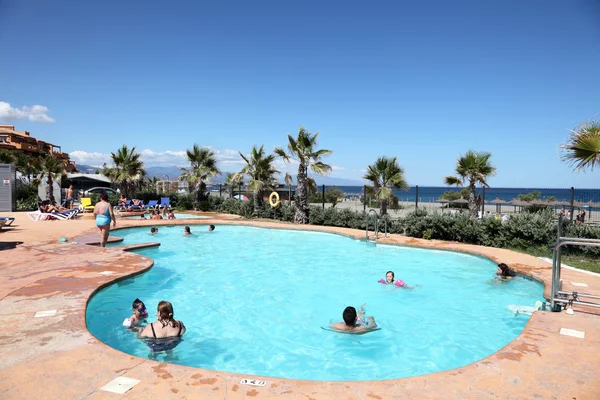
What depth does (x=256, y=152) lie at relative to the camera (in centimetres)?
2025

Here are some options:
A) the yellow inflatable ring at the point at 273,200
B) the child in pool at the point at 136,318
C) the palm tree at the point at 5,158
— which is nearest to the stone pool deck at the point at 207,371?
the child in pool at the point at 136,318

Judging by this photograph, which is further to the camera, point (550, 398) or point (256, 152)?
point (256, 152)

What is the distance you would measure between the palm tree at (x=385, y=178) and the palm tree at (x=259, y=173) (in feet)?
19.7

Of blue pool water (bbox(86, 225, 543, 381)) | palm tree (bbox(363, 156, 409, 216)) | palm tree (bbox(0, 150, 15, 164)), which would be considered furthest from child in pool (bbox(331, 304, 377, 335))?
palm tree (bbox(0, 150, 15, 164))

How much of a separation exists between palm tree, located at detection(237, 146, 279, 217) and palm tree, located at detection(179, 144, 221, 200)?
5.03 m

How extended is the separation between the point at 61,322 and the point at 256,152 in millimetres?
15807

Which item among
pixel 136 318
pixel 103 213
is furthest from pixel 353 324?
pixel 103 213

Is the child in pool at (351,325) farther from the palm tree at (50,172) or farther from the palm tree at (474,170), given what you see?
the palm tree at (50,172)

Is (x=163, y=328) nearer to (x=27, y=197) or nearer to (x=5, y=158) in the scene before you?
(x=27, y=197)

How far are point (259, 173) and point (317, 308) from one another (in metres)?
13.2

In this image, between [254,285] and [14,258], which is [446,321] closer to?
[254,285]

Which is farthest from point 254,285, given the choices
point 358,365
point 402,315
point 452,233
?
point 452,233

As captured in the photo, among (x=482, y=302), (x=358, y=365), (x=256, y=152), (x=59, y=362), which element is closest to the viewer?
(x=59, y=362)

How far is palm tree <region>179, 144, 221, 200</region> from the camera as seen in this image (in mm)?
24656
